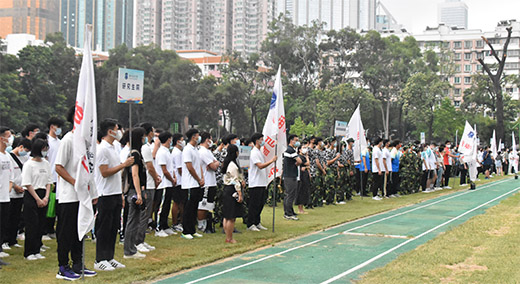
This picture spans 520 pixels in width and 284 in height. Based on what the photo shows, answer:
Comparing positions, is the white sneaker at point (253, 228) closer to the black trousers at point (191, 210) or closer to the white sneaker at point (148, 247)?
the black trousers at point (191, 210)

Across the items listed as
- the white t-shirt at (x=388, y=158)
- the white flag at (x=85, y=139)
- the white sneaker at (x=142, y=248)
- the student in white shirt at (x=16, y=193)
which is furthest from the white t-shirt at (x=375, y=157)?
the white flag at (x=85, y=139)

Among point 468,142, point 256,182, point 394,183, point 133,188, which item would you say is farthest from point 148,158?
point 468,142

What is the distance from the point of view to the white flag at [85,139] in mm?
7016

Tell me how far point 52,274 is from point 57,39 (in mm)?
57241

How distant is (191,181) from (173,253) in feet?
5.39

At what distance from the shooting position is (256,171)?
11.4m

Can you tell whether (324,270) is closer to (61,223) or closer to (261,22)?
(61,223)

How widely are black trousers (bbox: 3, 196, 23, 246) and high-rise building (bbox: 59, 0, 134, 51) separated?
153952mm

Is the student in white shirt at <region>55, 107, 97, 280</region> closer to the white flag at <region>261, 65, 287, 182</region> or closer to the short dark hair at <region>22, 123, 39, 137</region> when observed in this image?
the short dark hair at <region>22, 123, 39, 137</region>

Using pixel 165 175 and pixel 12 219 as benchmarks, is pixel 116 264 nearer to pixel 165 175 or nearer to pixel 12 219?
pixel 12 219

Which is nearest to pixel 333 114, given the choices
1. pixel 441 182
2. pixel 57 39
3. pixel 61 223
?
pixel 57 39

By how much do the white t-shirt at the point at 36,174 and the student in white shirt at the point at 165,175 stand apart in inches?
79.9

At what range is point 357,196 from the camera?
65.1ft

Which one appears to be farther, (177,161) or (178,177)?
(178,177)
